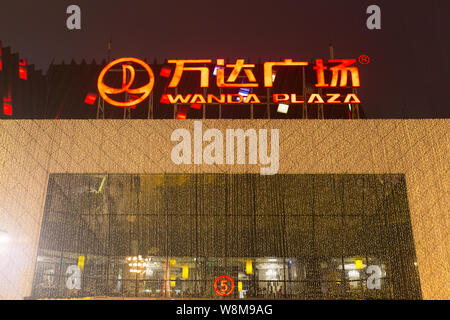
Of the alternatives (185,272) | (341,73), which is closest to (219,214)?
(341,73)

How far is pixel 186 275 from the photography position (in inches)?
920

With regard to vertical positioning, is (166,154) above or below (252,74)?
below

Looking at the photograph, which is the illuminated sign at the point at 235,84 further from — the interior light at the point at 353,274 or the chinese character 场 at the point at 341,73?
the interior light at the point at 353,274

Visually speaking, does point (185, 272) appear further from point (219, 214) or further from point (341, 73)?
point (341, 73)

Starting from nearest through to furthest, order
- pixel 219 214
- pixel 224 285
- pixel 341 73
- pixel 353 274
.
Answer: pixel 224 285 < pixel 341 73 < pixel 219 214 < pixel 353 274

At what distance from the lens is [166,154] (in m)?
13.4

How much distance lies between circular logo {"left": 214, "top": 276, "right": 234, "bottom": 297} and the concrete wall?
4.39 meters

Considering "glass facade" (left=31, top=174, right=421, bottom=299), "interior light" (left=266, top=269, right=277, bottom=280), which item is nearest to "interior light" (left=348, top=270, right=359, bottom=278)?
"interior light" (left=266, top=269, right=277, bottom=280)

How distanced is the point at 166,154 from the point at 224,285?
5671mm

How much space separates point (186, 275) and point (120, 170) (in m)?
12.4

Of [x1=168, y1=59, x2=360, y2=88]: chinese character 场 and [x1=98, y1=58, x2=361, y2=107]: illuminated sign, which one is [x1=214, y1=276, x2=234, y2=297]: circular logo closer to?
[x1=98, y1=58, x2=361, y2=107]: illuminated sign

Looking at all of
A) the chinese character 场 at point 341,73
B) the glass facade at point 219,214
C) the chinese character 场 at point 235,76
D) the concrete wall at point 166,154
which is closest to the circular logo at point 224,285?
the glass facade at point 219,214
